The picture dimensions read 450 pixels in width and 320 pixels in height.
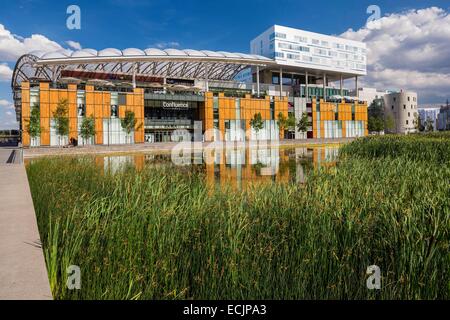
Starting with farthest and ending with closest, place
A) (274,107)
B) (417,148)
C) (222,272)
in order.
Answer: (274,107)
(417,148)
(222,272)

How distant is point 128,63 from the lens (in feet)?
213

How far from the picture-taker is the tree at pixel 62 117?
4238cm

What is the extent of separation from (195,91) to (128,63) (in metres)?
15.6

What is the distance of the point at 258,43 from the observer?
78.7 meters

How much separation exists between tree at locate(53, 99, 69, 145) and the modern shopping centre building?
66 centimetres

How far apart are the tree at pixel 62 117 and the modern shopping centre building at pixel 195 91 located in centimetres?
66

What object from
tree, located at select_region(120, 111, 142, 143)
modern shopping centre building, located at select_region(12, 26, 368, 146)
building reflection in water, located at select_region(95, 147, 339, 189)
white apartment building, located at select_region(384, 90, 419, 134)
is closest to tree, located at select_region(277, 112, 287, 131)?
modern shopping centre building, located at select_region(12, 26, 368, 146)

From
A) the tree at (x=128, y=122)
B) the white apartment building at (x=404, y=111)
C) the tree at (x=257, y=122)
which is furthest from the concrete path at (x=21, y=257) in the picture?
the white apartment building at (x=404, y=111)

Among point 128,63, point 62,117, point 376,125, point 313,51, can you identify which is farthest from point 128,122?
point 376,125

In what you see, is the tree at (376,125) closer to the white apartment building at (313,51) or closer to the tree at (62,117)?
the white apartment building at (313,51)

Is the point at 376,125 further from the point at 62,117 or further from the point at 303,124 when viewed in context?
the point at 62,117
